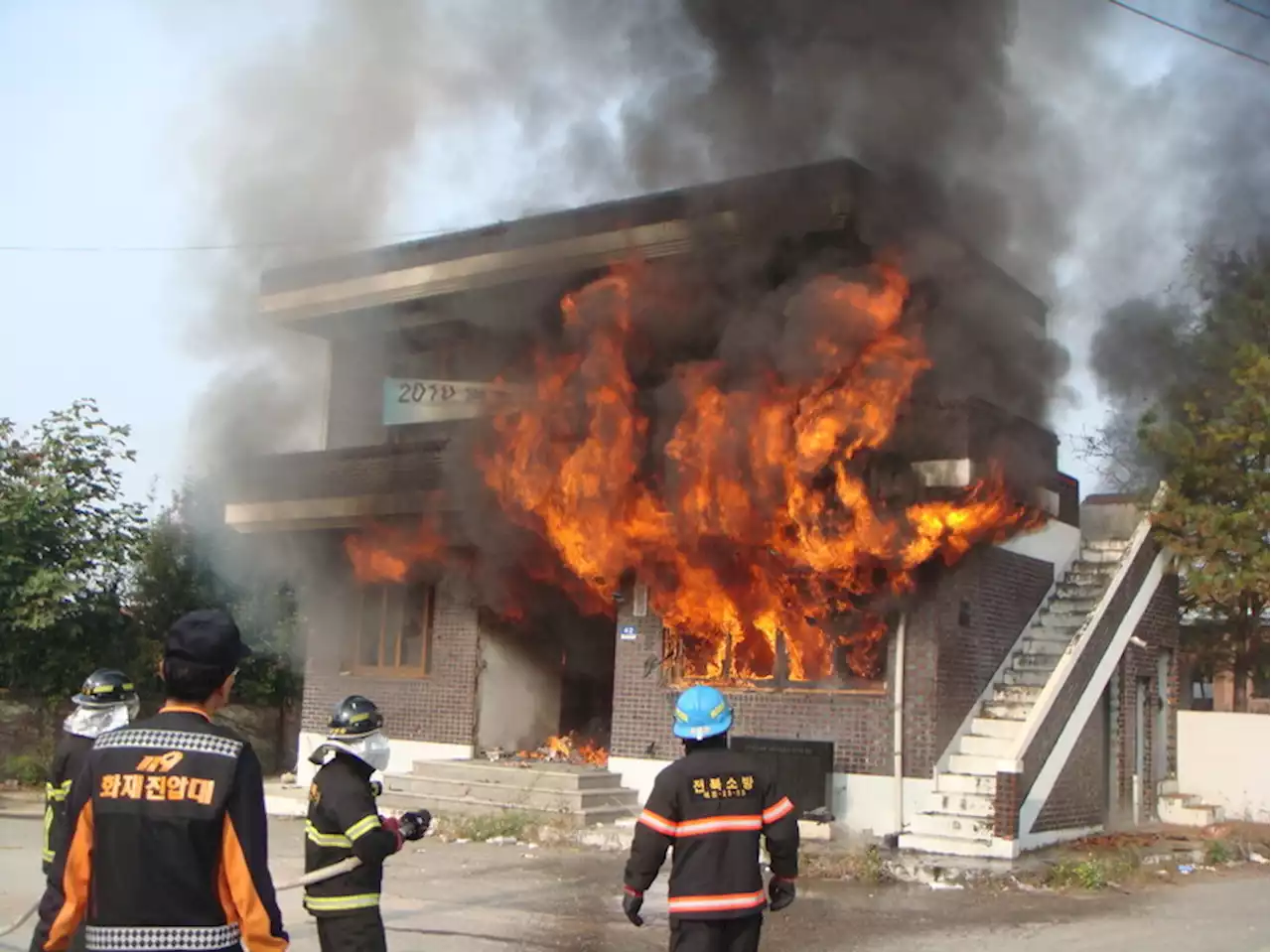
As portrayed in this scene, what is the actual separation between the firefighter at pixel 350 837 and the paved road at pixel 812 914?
10.4 feet

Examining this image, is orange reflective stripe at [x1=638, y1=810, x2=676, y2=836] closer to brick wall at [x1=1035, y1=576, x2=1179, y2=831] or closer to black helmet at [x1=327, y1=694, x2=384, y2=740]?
black helmet at [x1=327, y1=694, x2=384, y2=740]

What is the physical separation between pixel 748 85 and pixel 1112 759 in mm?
8507

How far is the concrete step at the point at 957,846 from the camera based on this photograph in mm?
11828

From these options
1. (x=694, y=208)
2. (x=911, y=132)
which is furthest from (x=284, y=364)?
(x=911, y=132)

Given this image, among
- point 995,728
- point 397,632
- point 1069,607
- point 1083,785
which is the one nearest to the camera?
point 995,728

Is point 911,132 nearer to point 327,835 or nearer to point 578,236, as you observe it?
point 578,236

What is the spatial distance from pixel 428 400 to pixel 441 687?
399 cm

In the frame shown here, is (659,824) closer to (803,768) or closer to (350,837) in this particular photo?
(350,837)

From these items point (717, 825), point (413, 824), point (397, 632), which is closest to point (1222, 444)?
point (397, 632)

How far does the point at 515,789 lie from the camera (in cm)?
1426

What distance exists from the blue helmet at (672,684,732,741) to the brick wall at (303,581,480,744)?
37.4 feet

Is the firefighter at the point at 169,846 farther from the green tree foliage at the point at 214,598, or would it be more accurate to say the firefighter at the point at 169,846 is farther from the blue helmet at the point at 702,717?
the green tree foliage at the point at 214,598

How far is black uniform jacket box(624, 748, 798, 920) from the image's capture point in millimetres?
4879

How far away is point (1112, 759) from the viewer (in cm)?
1475
